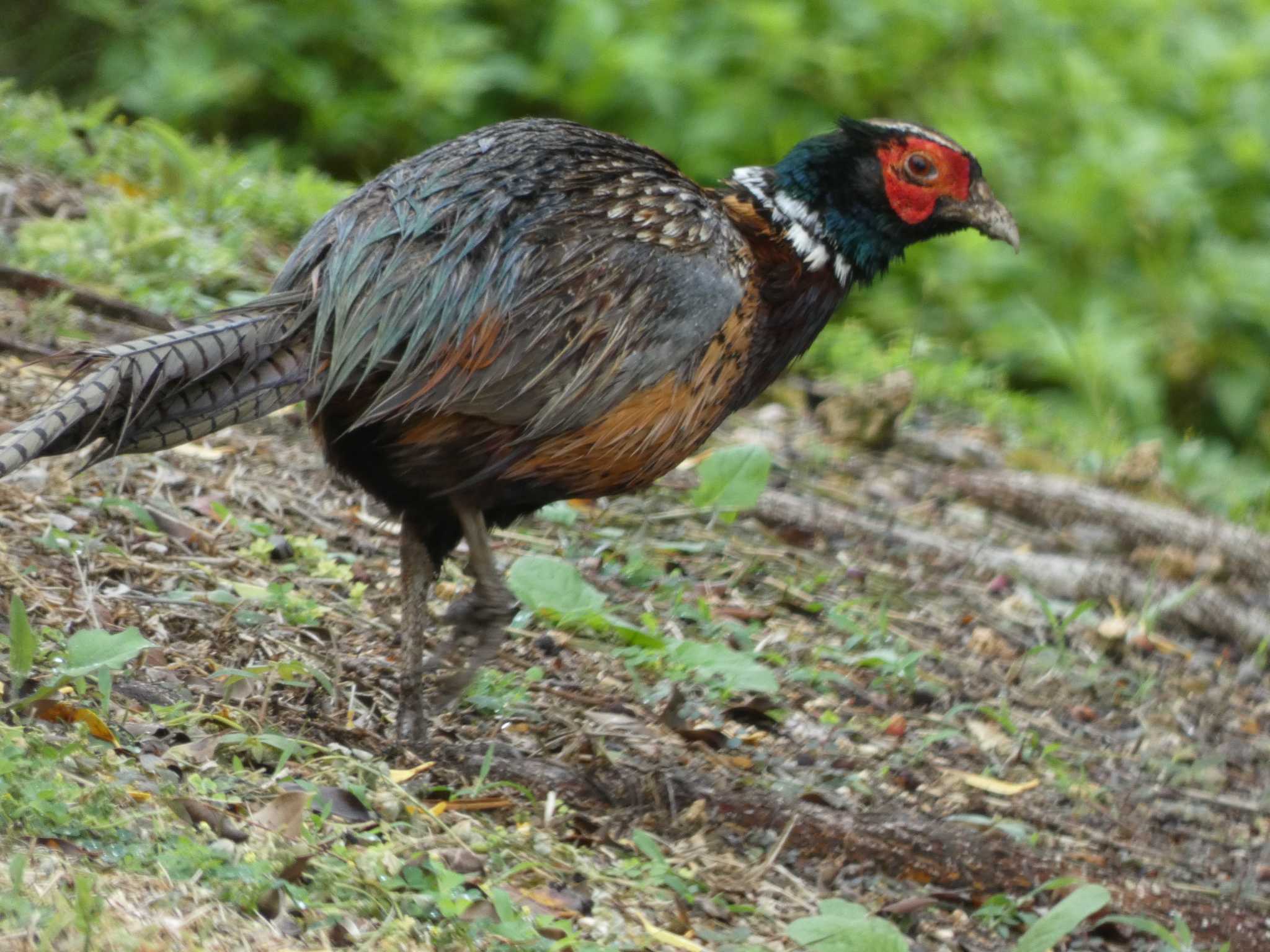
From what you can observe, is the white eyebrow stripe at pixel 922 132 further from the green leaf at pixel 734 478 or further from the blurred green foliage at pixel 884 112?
the blurred green foliage at pixel 884 112

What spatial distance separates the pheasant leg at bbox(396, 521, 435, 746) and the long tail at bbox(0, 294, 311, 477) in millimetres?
552

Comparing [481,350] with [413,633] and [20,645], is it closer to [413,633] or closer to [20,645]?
[413,633]

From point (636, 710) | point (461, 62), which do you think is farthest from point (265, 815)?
point (461, 62)

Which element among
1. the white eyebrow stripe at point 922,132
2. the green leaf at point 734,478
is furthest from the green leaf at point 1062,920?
the white eyebrow stripe at point 922,132

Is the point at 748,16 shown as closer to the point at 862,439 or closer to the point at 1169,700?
the point at 862,439

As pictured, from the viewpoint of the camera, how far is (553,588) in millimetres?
4020


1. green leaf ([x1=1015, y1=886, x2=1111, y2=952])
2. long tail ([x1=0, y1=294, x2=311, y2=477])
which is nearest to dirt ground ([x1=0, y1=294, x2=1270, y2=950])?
green leaf ([x1=1015, y1=886, x2=1111, y2=952])

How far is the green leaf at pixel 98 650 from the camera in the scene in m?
3.14

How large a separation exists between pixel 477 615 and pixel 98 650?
93 centimetres

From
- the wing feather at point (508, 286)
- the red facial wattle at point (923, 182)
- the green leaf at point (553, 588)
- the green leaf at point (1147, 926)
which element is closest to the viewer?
the wing feather at point (508, 286)

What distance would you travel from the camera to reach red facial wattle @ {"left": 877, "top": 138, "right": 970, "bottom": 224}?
4.32m

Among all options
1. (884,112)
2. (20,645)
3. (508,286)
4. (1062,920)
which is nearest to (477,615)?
(508,286)

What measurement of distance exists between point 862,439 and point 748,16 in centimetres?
312

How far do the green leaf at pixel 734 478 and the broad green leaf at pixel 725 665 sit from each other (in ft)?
3.50
